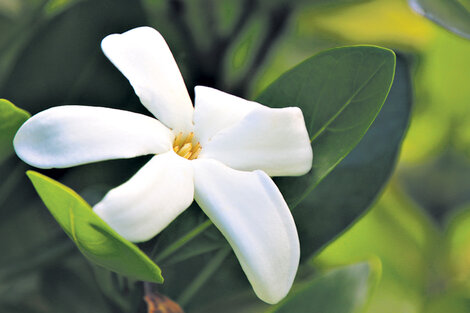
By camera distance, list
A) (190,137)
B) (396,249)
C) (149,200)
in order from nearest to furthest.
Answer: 1. (149,200)
2. (190,137)
3. (396,249)

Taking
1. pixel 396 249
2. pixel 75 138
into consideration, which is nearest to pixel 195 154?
pixel 75 138

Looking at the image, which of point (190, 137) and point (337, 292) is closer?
point (190, 137)

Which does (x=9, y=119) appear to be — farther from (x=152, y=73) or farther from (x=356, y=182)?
(x=356, y=182)

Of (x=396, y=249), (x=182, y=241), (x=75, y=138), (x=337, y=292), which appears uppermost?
(x=75, y=138)

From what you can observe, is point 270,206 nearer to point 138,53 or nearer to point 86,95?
point 138,53

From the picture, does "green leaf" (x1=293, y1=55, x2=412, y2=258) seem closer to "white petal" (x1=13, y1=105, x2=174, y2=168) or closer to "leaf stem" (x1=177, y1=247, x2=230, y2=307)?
"leaf stem" (x1=177, y1=247, x2=230, y2=307)

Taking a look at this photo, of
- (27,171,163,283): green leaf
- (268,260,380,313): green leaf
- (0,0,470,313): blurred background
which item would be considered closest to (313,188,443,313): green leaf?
(0,0,470,313): blurred background

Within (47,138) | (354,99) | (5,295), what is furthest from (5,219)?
(354,99)

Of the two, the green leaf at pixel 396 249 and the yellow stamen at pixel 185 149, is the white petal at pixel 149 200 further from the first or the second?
the green leaf at pixel 396 249
